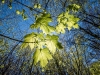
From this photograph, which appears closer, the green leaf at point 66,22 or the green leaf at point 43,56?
the green leaf at point 43,56

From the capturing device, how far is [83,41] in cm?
976

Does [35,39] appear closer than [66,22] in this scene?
Yes

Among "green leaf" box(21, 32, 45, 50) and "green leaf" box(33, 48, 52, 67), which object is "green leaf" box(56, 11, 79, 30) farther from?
"green leaf" box(33, 48, 52, 67)

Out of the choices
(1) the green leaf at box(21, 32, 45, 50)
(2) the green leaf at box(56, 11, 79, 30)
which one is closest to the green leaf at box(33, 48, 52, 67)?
(1) the green leaf at box(21, 32, 45, 50)

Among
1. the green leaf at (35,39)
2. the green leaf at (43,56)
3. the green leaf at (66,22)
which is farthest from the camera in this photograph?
the green leaf at (66,22)

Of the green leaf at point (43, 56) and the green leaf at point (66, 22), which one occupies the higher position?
the green leaf at point (66, 22)

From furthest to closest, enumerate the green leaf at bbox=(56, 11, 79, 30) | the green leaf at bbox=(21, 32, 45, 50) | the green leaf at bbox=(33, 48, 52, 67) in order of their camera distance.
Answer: the green leaf at bbox=(56, 11, 79, 30) → the green leaf at bbox=(21, 32, 45, 50) → the green leaf at bbox=(33, 48, 52, 67)

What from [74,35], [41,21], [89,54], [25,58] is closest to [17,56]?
[25,58]

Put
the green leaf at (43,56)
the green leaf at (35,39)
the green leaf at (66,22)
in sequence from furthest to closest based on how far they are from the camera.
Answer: the green leaf at (66,22), the green leaf at (35,39), the green leaf at (43,56)

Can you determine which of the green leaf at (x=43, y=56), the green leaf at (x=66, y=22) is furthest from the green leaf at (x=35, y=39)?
the green leaf at (x=66, y=22)

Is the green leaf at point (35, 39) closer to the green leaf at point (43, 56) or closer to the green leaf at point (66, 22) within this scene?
the green leaf at point (43, 56)

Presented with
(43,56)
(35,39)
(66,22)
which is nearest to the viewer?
(43,56)

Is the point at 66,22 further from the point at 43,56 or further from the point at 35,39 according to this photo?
the point at 43,56

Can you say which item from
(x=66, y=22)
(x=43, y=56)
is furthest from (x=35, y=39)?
(x=66, y=22)
